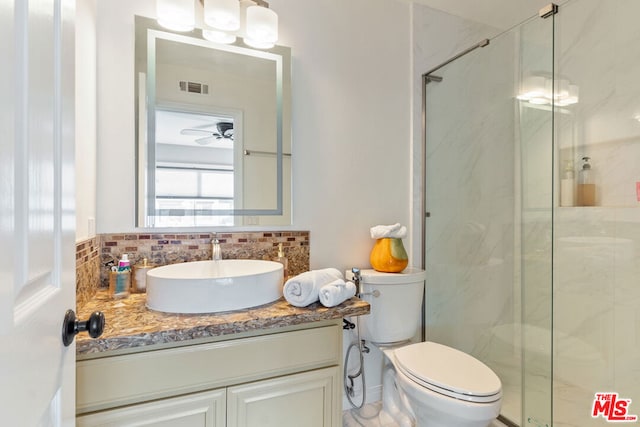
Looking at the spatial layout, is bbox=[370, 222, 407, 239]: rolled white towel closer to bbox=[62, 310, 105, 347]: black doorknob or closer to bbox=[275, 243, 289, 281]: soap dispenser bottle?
bbox=[275, 243, 289, 281]: soap dispenser bottle

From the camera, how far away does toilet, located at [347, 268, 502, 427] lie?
3.88ft

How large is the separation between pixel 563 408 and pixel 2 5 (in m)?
2.49

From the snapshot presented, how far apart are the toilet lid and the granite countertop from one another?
414 millimetres

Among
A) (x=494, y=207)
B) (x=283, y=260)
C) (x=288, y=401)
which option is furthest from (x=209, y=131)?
(x=494, y=207)

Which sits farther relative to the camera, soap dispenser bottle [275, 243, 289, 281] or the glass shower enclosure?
the glass shower enclosure

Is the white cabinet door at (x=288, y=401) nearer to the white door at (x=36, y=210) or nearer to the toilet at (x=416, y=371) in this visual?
the toilet at (x=416, y=371)

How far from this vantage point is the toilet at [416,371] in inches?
46.5

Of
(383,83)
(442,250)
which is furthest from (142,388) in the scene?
(383,83)

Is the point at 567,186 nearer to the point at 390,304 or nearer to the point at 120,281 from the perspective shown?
the point at 390,304

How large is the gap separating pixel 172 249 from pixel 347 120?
1.10 m

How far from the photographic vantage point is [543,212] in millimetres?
1821

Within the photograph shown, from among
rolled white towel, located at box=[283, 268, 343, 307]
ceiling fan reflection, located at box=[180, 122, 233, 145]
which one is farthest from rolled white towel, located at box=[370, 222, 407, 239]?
ceiling fan reflection, located at box=[180, 122, 233, 145]

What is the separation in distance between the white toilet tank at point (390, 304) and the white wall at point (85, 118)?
1.16 metres

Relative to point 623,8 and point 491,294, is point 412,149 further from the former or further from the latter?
point 623,8
